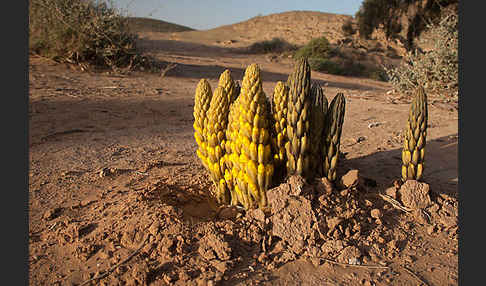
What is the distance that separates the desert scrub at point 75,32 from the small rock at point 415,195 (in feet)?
27.9

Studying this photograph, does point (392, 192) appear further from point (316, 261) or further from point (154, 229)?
point (154, 229)

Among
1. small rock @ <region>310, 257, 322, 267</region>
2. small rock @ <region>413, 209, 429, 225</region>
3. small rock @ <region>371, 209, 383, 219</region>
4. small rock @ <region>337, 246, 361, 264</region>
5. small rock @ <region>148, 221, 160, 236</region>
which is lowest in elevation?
small rock @ <region>310, 257, 322, 267</region>

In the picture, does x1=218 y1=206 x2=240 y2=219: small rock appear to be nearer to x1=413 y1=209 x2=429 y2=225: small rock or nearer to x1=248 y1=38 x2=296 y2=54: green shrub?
x1=413 y1=209 x2=429 y2=225: small rock

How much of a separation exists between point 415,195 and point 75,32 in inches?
376

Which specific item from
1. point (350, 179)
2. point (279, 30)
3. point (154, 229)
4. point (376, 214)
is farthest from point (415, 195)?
point (279, 30)

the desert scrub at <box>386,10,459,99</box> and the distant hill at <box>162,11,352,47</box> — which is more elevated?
the distant hill at <box>162,11,352,47</box>

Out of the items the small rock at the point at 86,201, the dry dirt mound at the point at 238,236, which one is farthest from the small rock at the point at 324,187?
the small rock at the point at 86,201

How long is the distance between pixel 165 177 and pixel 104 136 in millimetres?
1904

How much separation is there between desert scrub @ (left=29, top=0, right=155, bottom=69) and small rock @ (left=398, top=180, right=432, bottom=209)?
852cm

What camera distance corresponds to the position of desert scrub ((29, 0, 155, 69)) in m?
8.93

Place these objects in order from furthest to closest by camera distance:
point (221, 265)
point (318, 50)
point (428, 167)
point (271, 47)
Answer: point (271, 47), point (318, 50), point (428, 167), point (221, 265)

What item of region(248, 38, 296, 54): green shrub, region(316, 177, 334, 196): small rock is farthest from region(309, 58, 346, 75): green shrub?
region(316, 177, 334, 196): small rock

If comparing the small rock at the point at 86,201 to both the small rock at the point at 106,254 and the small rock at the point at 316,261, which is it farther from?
the small rock at the point at 316,261

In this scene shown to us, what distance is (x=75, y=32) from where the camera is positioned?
30.2ft
